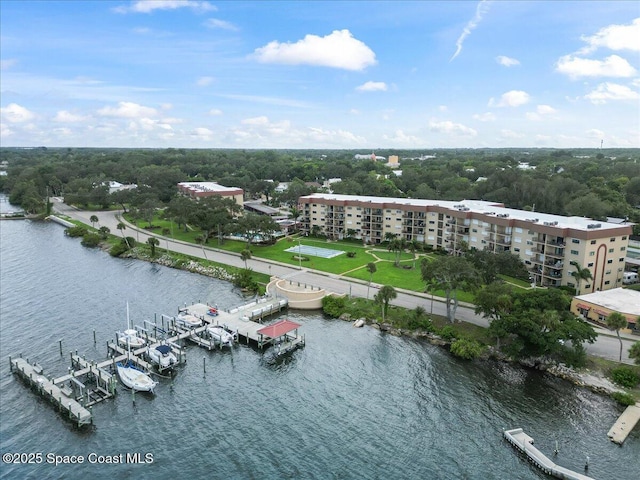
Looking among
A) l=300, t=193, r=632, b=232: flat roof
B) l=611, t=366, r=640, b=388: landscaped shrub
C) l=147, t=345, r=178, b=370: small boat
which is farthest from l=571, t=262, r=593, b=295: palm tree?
l=147, t=345, r=178, b=370: small boat

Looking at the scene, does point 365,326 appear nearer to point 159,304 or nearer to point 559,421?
point 559,421

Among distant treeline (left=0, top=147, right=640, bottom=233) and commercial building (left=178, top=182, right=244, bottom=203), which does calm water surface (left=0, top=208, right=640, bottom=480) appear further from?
commercial building (left=178, top=182, right=244, bottom=203)

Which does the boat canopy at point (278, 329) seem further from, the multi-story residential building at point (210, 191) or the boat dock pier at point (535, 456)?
the multi-story residential building at point (210, 191)

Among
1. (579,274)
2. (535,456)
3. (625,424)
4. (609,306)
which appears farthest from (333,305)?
(625,424)

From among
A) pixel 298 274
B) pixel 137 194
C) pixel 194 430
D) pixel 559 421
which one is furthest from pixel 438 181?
pixel 194 430

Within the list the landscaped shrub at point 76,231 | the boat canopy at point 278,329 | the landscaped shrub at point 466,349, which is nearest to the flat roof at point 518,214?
the landscaped shrub at point 466,349

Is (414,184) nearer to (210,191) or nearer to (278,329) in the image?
(210,191)
